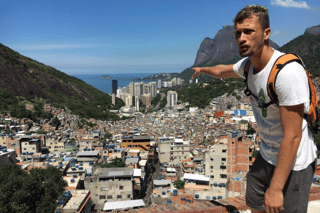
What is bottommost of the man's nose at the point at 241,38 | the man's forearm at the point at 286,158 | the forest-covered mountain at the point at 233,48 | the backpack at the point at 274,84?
the man's forearm at the point at 286,158

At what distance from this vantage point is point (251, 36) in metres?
1.26

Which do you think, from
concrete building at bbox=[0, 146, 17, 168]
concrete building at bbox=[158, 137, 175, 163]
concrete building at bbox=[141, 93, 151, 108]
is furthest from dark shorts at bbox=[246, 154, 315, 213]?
concrete building at bbox=[141, 93, 151, 108]

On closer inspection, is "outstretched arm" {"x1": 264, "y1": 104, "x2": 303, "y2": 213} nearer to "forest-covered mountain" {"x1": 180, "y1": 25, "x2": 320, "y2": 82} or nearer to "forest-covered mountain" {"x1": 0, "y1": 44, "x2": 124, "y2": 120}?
"forest-covered mountain" {"x1": 0, "y1": 44, "x2": 124, "y2": 120}

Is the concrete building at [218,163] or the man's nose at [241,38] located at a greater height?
the man's nose at [241,38]

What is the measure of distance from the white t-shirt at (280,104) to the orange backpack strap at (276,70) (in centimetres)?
2

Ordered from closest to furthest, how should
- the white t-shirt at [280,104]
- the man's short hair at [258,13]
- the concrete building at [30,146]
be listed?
the white t-shirt at [280,104] < the man's short hair at [258,13] < the concrete building at [30,146]

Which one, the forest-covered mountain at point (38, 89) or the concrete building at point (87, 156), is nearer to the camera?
the concrete building at point (87, 156)

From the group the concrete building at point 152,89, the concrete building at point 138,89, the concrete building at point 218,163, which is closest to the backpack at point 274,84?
the concrete building at point 218,163

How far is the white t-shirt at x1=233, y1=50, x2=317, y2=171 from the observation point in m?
1.13

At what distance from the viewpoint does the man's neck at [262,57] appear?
1.28 metres

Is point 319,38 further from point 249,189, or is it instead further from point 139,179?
point 249,189

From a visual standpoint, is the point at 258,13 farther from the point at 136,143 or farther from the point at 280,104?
the point at 136,143

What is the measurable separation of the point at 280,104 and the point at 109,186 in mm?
11214

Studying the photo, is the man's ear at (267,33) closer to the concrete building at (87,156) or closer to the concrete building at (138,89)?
the concrete building at (87,156)
